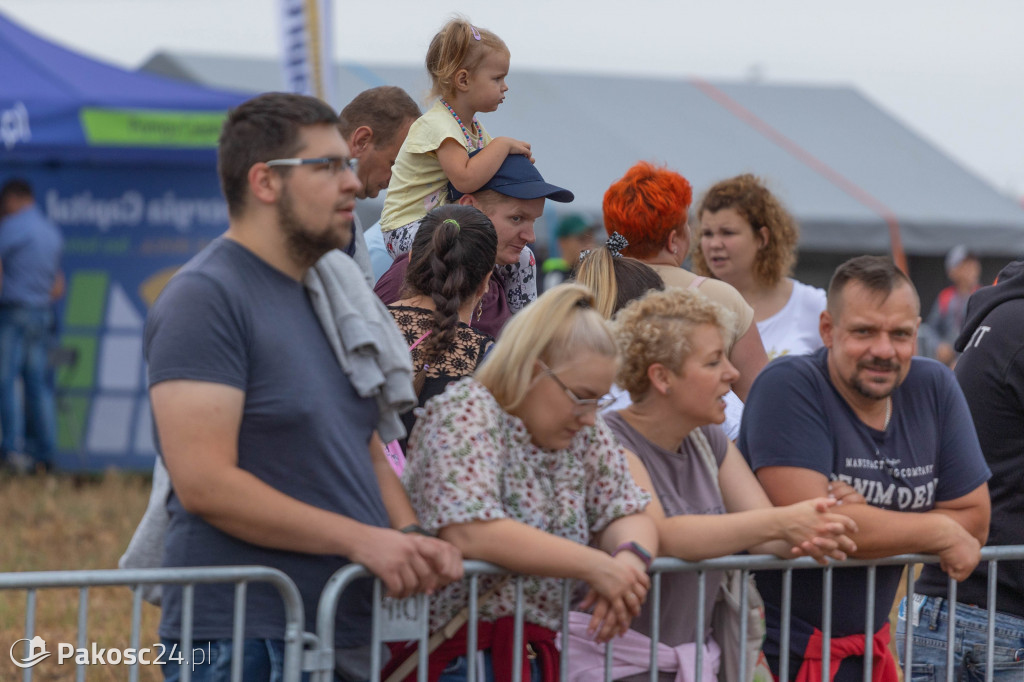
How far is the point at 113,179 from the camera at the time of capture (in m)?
9.70

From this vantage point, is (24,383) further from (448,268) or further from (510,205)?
(448,268)

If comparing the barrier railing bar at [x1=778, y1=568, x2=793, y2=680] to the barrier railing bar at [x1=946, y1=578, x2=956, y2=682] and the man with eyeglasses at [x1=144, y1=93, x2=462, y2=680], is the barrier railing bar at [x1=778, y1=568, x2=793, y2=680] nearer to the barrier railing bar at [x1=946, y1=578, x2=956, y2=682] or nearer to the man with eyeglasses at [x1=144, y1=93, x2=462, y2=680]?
the barrier railing bar at [x1=946, y1=578, x2=956, y2=682]

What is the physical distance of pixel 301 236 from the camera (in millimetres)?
2541

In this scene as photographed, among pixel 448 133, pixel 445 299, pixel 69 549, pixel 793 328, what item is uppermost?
pixel 448 133

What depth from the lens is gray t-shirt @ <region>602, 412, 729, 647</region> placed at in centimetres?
295

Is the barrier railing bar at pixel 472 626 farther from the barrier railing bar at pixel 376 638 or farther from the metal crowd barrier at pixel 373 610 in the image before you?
the barrier railing bar at pixel 376 638

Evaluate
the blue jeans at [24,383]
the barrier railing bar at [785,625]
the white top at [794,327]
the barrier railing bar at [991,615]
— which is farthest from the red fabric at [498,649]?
the blue jeans at [24,383]

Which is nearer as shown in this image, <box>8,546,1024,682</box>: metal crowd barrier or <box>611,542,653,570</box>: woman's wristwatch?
<box>8,546,1024,682</box>: metal crowd barrier

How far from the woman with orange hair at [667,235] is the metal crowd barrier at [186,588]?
1.79m

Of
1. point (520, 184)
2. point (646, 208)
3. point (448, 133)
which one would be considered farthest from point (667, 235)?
point (448, 133)

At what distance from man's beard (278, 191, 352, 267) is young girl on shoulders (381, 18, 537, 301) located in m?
1.44

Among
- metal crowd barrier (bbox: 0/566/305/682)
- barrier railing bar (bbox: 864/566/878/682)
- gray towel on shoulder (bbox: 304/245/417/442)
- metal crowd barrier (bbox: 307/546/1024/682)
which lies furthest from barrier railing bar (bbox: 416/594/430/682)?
barrier railing bar (bbox: 864/566/878/682)

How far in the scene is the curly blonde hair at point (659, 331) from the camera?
2.95m

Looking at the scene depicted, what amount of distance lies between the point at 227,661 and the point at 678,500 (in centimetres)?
114
